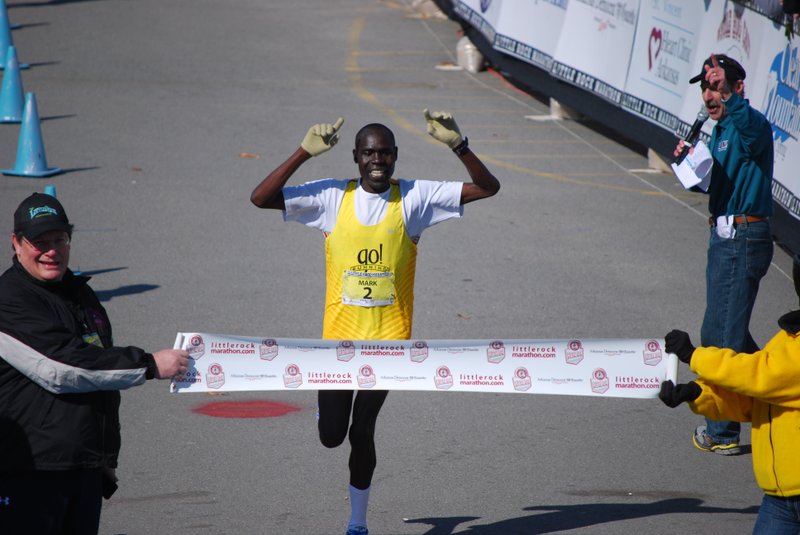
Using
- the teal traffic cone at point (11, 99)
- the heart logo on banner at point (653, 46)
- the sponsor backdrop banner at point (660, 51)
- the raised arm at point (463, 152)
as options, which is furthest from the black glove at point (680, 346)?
the teal traffic cone at point (11, 99)

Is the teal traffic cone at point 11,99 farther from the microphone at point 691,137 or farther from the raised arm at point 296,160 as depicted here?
the microphone at point 691,137

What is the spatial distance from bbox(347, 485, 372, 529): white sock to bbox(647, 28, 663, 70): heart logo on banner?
411 inches

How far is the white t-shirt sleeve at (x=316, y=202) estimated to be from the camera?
5.80 metres

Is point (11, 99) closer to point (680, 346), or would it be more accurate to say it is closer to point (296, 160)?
point (296, 160)

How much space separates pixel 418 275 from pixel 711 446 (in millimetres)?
4247

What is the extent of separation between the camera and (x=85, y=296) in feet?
15.3

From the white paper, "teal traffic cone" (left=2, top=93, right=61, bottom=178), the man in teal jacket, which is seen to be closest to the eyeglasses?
the white paper

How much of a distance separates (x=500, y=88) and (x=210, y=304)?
12.4 meters

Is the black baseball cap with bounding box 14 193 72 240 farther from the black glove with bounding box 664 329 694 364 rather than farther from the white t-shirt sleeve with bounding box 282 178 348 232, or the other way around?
the black glove with bounding box 664 329 694 364

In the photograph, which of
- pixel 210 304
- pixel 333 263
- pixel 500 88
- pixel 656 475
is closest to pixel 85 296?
pixel 333 263

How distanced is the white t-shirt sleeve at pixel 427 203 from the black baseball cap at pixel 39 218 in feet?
6.33

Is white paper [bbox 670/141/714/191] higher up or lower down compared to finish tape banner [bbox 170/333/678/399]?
higher up

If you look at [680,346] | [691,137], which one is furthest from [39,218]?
[691,137]

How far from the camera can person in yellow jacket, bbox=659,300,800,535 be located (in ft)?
14.3
